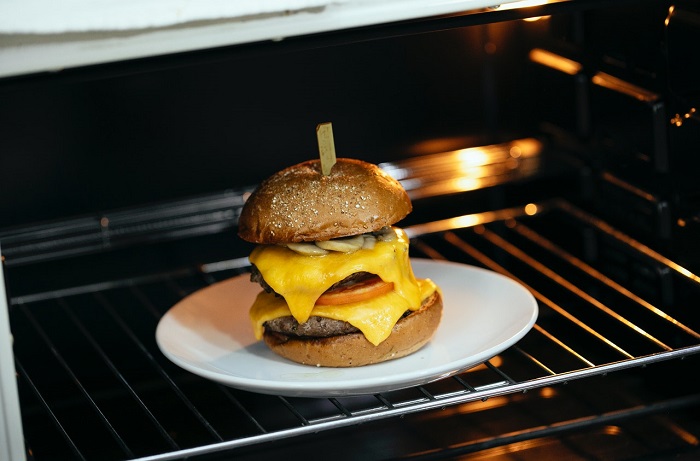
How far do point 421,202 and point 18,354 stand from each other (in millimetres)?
804

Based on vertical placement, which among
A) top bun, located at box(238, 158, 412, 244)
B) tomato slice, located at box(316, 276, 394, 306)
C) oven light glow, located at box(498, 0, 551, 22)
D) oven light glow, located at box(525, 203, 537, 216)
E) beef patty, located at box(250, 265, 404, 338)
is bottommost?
oven light glow, located at box(525, 203, 537, 216)

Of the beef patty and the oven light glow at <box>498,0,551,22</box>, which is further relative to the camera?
the beef patty

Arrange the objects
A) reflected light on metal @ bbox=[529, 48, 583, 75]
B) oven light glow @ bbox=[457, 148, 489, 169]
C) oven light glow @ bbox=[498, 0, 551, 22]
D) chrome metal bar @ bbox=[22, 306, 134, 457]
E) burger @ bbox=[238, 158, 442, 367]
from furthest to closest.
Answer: oven light glow @ bbox=[457, 148, 489, 169] < reflected light on metal @ bbox=[529, 48, 583, 75] < burger @ bbox=[238, 158, 442, 367] < chrome metal bar @ bbox=[22, 306, 134, 457] < oven light glow @ bbox=[498, 0, 551, 22]

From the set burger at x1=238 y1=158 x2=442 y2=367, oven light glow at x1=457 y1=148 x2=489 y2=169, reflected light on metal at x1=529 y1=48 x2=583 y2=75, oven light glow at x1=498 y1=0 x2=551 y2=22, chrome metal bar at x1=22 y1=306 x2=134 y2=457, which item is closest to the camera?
oven light glow at x1=498 y1=0 x2=551 y2=22

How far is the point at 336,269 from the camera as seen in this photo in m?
1.32

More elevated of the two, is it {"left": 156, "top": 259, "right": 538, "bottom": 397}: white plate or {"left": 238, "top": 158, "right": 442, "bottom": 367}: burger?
{"left": 238, "top": 158, "right": 442, "bottom": 367}: burger

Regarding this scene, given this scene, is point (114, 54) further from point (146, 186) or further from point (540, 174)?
point (540, 174)

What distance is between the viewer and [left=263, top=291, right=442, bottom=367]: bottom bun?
1.32 meters

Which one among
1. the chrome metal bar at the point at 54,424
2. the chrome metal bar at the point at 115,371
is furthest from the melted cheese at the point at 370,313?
the chrome metal bar at the point at 54,424

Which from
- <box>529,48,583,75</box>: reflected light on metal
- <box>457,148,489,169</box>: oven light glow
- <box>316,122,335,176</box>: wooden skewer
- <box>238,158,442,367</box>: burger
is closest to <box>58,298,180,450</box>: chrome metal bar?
<box>238,158,442,367</box>: burger

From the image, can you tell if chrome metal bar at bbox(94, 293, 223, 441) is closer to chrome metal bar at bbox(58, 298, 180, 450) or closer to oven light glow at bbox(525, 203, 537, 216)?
chrome metal bar at bbox(58, 298, 180, 450)

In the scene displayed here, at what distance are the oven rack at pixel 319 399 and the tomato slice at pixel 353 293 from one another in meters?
0.15

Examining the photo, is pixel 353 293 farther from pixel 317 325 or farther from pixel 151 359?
pixel 151 359

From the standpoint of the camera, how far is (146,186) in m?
1.77
